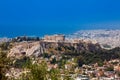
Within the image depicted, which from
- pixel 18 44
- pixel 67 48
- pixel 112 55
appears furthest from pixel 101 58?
pixel 18 44

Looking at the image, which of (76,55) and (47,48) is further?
(47,48)

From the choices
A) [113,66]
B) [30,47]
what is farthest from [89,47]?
[113,66]

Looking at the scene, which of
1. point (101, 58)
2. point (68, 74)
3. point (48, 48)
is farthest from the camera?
point (48, 48)

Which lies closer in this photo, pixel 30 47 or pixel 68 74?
pixel 68 74

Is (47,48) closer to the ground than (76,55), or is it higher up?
higher up

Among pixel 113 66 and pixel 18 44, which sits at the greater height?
pixel 18 44

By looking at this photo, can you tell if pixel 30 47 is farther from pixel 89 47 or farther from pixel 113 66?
pixel 113 66

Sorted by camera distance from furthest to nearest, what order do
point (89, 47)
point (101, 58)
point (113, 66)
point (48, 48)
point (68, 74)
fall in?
point (89, 47) → point (48, 48) → point (101, 58) → point (113, 66) → point (68, 74)

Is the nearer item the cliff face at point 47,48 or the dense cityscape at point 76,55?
the dense cityscape at point 76,55

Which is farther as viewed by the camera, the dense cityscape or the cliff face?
the cliff face
